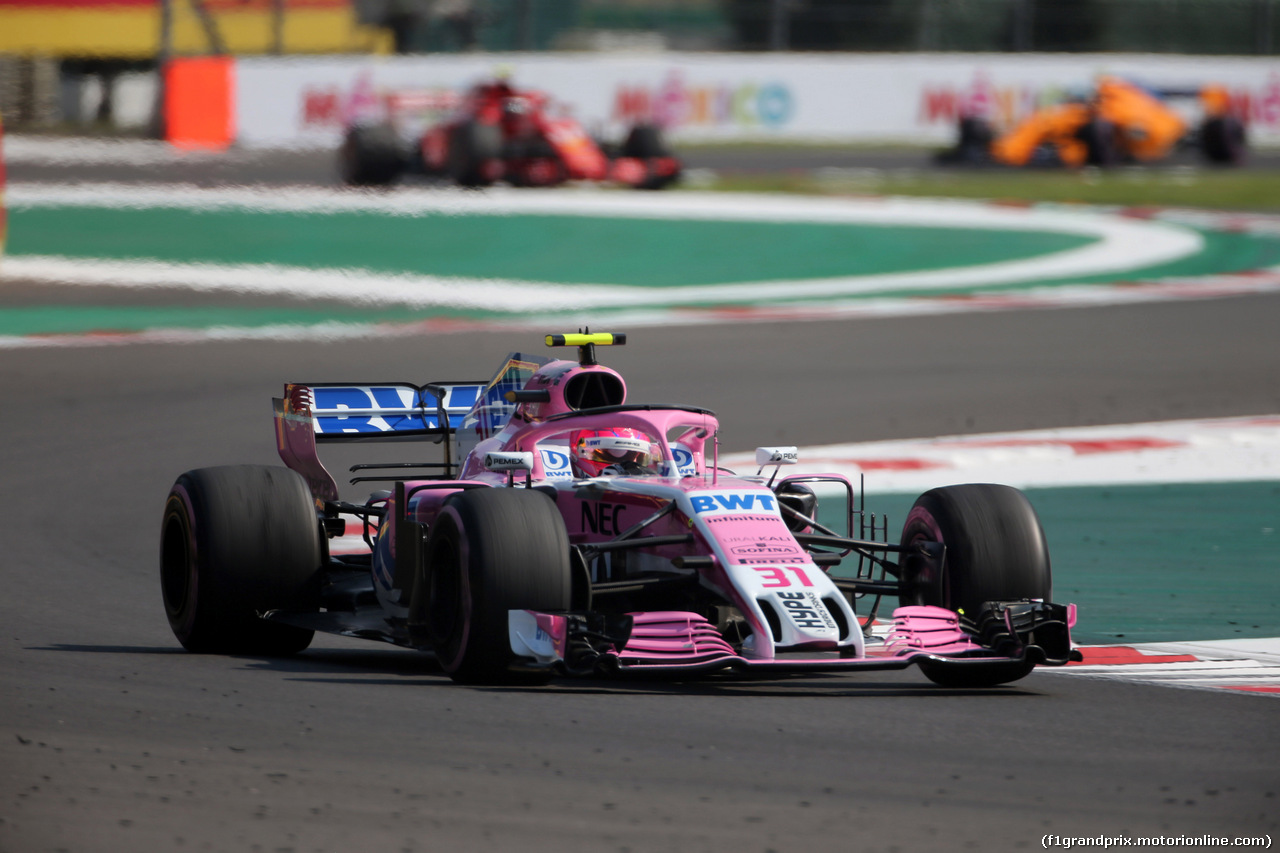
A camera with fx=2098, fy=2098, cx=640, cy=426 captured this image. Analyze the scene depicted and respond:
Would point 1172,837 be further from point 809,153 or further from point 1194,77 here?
point 1194,77

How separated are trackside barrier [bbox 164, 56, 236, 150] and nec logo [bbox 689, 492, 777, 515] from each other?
3123cm

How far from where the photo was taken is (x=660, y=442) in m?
6.97

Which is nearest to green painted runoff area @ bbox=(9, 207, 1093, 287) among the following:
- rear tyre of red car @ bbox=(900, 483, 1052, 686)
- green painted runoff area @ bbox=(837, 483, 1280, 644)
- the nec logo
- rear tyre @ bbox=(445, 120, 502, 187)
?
rear tyre @ bbox=(445, 120, 502, 187)

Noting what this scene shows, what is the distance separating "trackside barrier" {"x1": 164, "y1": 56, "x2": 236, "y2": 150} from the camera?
36500 mm

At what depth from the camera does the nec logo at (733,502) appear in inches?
255

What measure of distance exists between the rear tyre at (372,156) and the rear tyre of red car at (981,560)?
23414 mm

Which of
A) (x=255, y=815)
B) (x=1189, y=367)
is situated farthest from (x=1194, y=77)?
(x=255, y=815)

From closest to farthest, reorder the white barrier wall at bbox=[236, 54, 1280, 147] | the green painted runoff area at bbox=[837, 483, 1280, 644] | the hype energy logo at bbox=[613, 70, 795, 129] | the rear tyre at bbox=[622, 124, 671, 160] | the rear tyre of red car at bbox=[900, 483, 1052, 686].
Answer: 1. the rear tyre of red car at bbox=[900, 483, 1052, 686]
2. the green painted runoff area at bbox=[837, 483, 1280, 644]
3. the rear tyre at bbox=[622, 124, 671, 160]
4. the white barrier wall at bbox=[236, 54, 1280, 147]
5. the hype energy logo at bbox=[613, 70, 795, 129]

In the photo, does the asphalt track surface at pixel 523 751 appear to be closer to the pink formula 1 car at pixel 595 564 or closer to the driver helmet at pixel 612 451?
the pink formula 1 car at pixel 595 564

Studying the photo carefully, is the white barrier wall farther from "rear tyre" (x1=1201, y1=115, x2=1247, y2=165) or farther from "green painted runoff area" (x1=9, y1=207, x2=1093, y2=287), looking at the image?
"green painted runoff area" (x1=9, y1=207, x2=1093, y2=287)

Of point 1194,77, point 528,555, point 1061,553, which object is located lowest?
point 1061,553

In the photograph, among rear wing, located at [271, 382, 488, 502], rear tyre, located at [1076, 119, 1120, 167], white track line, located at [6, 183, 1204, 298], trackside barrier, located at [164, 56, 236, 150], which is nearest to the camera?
rear wing, located at [271, 382, 488, 502]

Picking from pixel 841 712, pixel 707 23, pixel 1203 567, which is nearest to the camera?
pixel 841 712

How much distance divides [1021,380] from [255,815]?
429 inches
